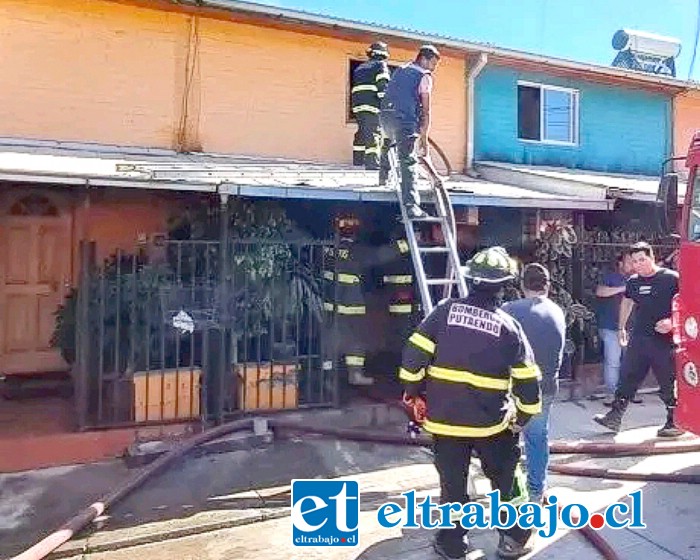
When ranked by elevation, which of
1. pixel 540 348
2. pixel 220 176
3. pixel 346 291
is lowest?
pixel 540 348

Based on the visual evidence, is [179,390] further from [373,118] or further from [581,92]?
[581,92]

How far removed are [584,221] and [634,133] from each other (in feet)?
12.4

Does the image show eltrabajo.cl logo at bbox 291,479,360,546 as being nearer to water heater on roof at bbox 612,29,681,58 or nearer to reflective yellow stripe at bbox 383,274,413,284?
reflective yellow stripe at bbox 383,274,413,284

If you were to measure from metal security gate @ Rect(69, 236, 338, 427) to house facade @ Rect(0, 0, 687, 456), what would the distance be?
0.12 metres

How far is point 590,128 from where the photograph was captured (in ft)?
38.8

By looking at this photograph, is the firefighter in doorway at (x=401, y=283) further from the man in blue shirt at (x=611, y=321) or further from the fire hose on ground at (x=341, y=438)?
the man in blue shirt at (x=611, y=321)

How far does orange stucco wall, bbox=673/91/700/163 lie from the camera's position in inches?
504

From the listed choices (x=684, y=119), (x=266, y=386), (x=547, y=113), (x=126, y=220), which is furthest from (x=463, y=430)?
(x=684, y=119)

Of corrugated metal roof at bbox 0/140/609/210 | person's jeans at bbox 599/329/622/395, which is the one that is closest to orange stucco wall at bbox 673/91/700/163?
corrugated metal roof at bbox 0/140/609/210

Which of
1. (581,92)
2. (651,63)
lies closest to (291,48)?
(581,92)

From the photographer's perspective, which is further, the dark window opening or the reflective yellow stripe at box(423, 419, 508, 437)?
the dark window opening

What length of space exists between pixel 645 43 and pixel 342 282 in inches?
417

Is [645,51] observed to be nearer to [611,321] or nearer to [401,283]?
[611,321]

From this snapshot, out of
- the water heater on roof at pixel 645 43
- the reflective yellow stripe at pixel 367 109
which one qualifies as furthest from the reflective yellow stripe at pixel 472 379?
the water heater on roof at pixel 645 43
